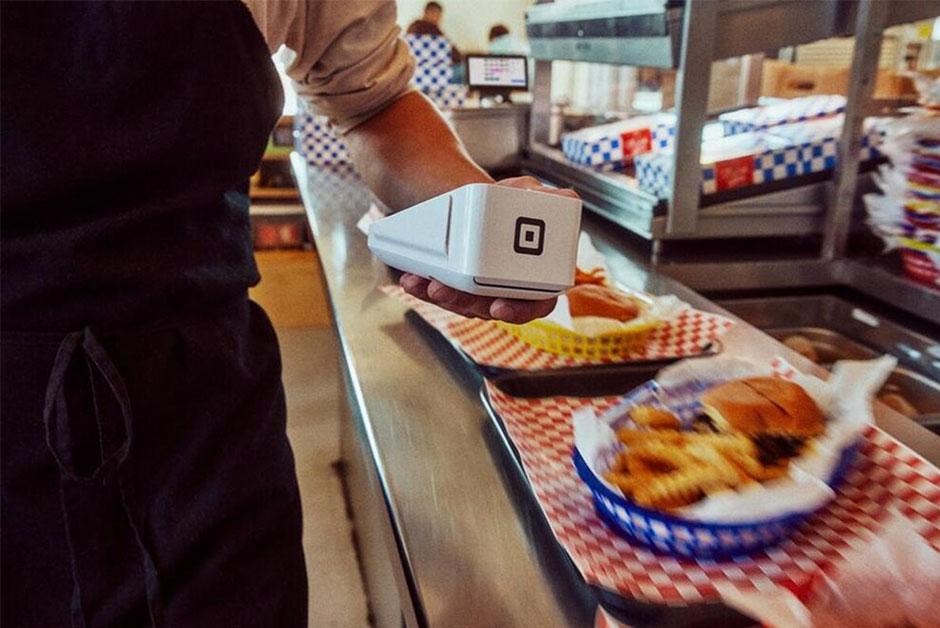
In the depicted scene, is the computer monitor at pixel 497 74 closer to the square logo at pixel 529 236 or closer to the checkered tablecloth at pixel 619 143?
the checkered tablecloth at pixel 619 143

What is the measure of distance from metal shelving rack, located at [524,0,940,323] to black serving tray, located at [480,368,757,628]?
1.94ft

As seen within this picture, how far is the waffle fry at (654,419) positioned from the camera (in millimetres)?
776

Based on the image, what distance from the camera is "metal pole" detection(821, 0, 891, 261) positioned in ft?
4.63

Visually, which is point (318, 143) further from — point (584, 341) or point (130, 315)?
point (130, 315)

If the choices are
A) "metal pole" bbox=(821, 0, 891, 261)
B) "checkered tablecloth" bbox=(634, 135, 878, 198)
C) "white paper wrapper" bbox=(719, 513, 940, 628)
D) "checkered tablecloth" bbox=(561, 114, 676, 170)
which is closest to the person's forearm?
"white paper wrapper" bbox=(719, 513, 940, 628)

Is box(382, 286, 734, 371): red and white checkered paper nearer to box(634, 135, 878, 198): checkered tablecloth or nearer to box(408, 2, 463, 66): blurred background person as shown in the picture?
box(634, 135, 878, 198): checkered tablecloth

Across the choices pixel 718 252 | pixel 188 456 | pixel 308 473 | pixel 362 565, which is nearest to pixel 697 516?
pixel 188 456

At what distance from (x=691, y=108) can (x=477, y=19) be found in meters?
7.62

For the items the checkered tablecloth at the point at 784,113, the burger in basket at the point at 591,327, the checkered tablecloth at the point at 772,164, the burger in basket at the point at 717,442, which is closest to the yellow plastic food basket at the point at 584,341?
the burger in basket at the point at 591,327

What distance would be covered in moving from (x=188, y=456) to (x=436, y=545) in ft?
0.96

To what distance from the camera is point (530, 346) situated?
109 centimetres

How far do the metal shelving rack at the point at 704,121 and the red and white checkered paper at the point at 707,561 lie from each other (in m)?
0.72

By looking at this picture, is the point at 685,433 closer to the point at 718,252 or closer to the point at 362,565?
the point at 718,252

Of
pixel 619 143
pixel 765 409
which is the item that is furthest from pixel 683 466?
pixel 619 143
